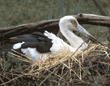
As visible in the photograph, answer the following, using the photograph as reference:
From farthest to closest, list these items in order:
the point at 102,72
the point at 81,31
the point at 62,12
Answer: the point at 62,12 < the point at 81,31 < the point at 102,72

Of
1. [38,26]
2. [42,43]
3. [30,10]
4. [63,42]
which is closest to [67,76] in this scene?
[42,43]

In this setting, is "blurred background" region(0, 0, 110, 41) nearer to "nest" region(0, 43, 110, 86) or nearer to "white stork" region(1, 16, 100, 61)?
"white stork" region(1, 16, 100, 61)

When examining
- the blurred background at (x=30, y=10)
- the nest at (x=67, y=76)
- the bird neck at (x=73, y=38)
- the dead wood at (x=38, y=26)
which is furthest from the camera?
the blurred background at (x=30, y=10)

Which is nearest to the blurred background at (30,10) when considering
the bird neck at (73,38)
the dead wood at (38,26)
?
the bird neck at (73,38)

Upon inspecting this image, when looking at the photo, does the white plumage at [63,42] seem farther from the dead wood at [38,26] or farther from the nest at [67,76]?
the nest at [67,76]

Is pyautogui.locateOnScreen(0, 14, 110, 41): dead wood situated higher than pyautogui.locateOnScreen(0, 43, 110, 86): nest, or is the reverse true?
pyautogui.locateOnScreen(0, 14, 110, 41): dead wood

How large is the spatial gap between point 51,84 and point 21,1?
487 centimetres

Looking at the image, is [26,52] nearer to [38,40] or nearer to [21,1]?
[38,40]

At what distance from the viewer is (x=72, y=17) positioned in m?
1.69

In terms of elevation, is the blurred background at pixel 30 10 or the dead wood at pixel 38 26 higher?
the dead wood at pixel 38 26

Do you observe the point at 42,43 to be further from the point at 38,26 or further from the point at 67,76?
the point at 67,76

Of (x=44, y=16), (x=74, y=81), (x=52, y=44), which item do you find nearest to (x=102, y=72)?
(x=74, y=81)

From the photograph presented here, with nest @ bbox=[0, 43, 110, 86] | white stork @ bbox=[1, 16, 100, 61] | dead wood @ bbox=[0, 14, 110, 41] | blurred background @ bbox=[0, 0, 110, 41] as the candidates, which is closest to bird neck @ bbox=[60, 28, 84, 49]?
white stork @ bbox=[1, 16, 100, 61]

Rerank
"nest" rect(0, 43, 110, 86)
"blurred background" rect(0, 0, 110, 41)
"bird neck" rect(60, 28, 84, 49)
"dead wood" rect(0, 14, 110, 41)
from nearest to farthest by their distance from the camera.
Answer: "nest" rect(0, 43, 110, 86)
"dead wood" rect(0, 14, 110, 41)
"bird neck" rect(60, 28, 84, 49)
"blurred background" rect(0, 0, 110, 41)
